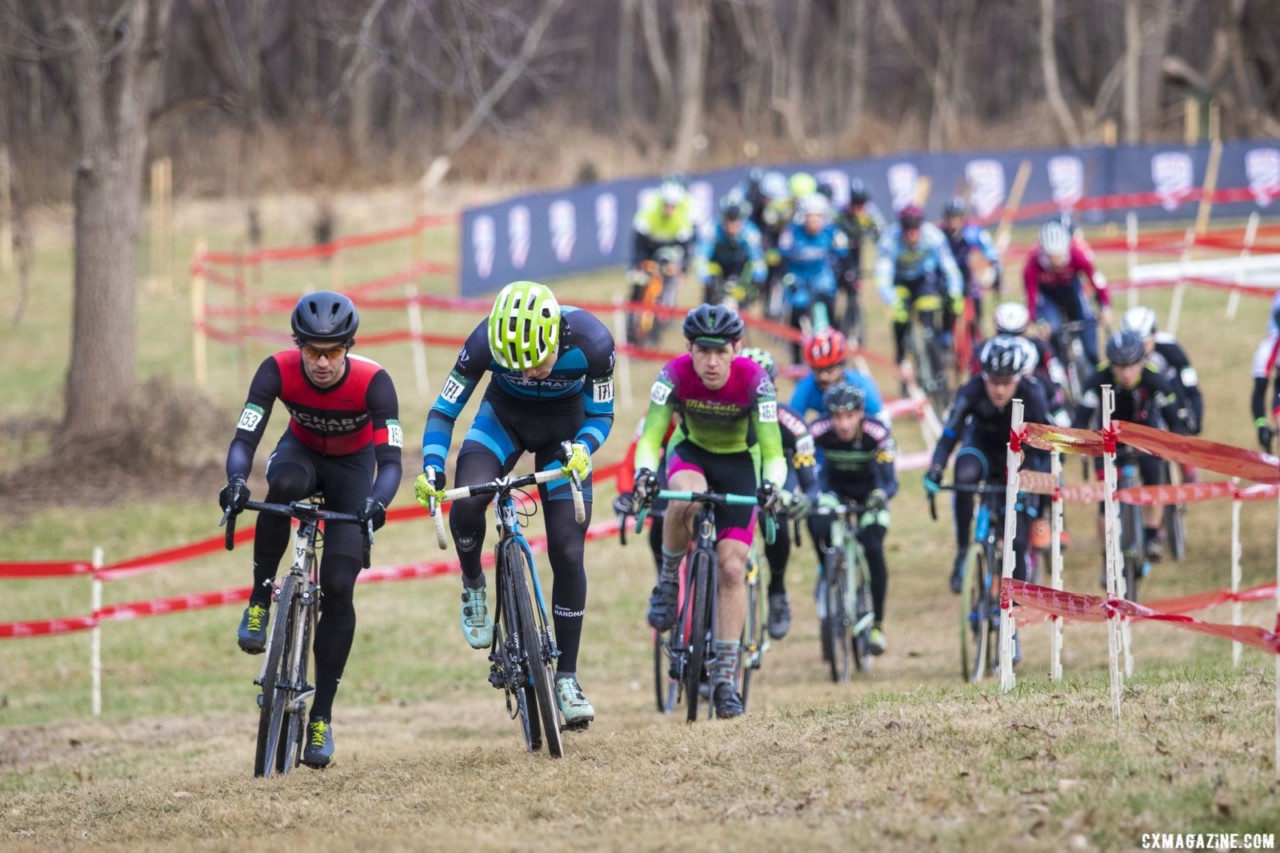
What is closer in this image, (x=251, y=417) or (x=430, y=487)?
(x=430, y=487)

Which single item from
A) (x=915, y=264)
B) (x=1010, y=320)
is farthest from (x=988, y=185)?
(x=1010, y=320)

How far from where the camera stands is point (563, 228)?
105 ft

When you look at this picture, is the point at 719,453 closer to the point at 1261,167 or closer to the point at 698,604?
the point at 698,604

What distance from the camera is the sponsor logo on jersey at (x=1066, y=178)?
3341cm

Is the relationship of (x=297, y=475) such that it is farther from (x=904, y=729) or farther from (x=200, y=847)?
(x=904, y=729)

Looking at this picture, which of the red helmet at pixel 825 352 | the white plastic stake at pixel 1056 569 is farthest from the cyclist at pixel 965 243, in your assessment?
the white plastic stake at pixel 1056 569

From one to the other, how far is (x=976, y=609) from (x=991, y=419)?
131 cm

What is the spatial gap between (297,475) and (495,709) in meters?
3.88

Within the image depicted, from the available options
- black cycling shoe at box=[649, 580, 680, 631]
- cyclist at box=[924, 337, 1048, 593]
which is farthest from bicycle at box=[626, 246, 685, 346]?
black cycling shoe at box=[649, 580, 680, 631]

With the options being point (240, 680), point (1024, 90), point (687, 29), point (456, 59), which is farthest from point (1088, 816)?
point (1024, 90)

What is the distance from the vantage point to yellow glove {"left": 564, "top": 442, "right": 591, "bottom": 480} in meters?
7.69

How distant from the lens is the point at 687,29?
146 feet

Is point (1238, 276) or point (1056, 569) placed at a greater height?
point (1238, 276)

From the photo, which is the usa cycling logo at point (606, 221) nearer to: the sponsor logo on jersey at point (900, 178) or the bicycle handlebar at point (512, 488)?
the sponsor logo on jersey at point (900, 178)
